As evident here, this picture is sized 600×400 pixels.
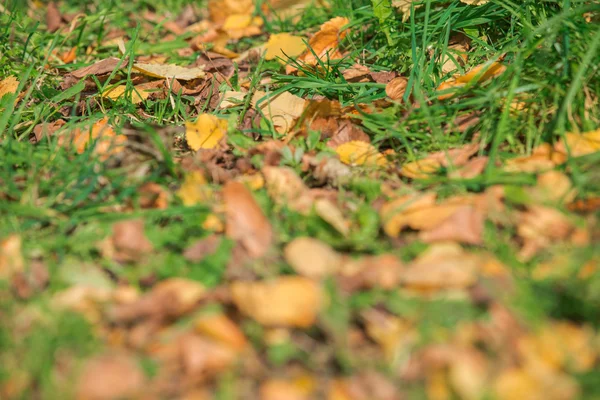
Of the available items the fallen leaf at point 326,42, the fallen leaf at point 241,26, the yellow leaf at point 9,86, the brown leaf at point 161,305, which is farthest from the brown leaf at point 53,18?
the brown leaf at point 161,305

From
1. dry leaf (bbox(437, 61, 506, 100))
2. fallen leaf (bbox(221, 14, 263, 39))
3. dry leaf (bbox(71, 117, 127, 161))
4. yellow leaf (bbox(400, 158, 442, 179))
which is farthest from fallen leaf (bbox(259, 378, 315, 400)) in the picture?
fallen leaf (bbox(221, 14, 263, 39))

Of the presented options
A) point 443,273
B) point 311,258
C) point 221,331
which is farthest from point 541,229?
point 221,331

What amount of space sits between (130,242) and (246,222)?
1.07ft

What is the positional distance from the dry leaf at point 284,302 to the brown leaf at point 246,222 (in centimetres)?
19

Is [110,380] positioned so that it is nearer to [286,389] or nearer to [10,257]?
[286,389]

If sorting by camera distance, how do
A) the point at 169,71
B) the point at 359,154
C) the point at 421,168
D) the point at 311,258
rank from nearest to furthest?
1. the point at 311,258
2. the point at 421,168
3. the point at 359,154
4. the point at 169,71

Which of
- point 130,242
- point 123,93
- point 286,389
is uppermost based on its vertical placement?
point 123,93

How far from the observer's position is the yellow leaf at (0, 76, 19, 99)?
259 cm

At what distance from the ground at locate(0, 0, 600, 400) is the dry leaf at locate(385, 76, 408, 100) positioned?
0.06 m

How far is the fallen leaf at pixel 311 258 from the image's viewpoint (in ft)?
5.03

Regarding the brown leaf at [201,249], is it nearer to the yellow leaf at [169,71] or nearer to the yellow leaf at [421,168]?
the yellow leaf at [421,168]

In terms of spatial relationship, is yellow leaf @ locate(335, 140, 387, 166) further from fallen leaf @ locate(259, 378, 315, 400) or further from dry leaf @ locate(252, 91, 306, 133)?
fallen leaf @ locate(259, 378, 315, 400)

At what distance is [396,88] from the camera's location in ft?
7.95

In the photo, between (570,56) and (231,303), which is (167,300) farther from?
(570,56)
